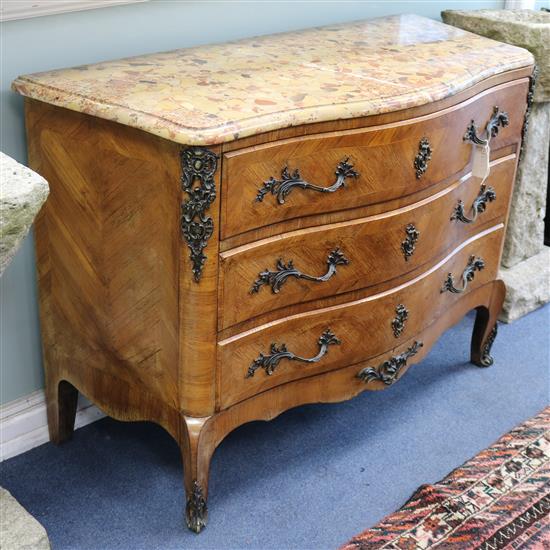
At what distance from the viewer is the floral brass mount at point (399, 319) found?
2395mm

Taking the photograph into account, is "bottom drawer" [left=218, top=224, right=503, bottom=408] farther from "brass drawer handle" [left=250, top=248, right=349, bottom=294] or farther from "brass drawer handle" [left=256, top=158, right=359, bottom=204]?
"brass drawer handle" [left=256, top=158, right=359, bottom=204]

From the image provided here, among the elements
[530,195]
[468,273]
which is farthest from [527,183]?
[468,273]

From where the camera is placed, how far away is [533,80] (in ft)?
8.55

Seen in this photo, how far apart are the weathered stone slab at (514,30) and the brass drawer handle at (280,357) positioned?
1.31 meters

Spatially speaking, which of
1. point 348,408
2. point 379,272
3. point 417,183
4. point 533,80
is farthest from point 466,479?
point 533,80

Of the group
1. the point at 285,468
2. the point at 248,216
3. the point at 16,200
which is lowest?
the point at 285,468

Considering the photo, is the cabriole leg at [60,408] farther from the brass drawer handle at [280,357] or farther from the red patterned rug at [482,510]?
the red patterned rug at [482,510]

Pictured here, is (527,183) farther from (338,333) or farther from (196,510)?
(196,510)

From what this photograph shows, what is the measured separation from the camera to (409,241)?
2299mm

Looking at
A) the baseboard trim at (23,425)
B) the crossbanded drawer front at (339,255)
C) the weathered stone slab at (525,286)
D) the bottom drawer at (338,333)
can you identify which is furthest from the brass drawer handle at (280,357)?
the weathered stone slab at (525,286)

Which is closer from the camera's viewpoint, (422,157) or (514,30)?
(422,157)

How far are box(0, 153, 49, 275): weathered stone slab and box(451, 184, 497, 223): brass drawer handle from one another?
1290mm

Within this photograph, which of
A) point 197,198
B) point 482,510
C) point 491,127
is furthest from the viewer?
point 491,127

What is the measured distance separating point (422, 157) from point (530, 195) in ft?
4.13
